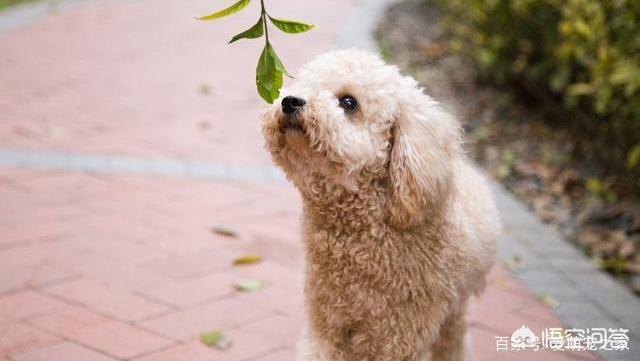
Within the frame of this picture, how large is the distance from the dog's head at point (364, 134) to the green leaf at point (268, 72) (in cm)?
48

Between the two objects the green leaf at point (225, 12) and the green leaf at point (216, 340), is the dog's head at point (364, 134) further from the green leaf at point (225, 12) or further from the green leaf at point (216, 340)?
the green leaf at point (216, 340)

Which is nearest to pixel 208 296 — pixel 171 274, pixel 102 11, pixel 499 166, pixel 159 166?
pixel 171 274

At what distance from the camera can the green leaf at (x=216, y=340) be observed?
3.10 meters

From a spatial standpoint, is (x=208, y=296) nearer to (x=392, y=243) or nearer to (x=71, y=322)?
(x=71, y=322)

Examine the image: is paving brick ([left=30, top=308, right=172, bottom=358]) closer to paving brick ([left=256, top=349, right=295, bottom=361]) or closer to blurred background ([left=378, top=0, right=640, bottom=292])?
paving brick ([left=256, top=349, right=295, bottom=361])

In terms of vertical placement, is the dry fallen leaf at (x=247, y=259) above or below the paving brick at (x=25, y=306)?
above

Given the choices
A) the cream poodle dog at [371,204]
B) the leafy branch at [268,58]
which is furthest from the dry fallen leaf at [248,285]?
the leafy branch at [268,58]

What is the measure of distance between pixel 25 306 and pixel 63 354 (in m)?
0.45

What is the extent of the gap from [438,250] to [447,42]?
7.02 meters

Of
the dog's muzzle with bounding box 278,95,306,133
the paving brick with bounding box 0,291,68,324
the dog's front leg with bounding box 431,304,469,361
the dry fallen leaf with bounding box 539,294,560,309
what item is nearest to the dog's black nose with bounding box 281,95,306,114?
the dog's muzzle with bounding box 278,95,306,133

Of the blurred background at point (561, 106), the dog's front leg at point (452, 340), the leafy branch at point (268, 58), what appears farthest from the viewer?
the blurred background at point (561, 106)

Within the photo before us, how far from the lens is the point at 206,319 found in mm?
3312

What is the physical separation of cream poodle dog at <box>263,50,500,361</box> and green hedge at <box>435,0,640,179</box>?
2299 mm

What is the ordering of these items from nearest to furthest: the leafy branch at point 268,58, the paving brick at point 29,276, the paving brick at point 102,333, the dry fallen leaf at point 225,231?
the leafy branch at point 268,58
the paving brick at point 102,333
the paving brick at point 29,276
the dry fallen leaf at point 225,231
